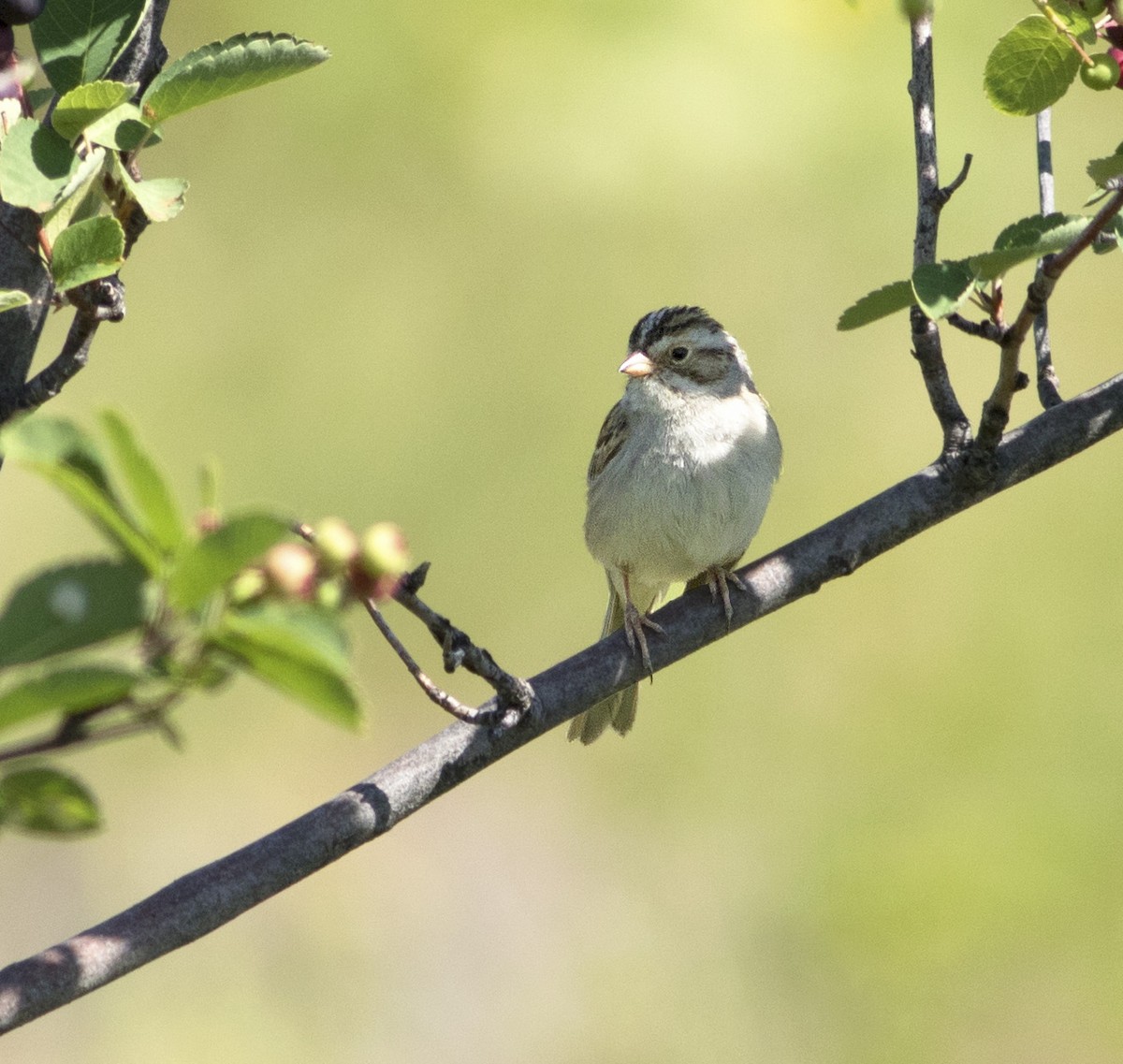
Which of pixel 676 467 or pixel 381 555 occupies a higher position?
pixel 381 555

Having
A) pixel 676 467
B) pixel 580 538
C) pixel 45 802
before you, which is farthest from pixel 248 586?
pixel 580 538

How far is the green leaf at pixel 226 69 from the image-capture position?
1011 mm

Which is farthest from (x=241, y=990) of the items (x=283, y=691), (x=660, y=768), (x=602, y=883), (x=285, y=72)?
(x=283, y=691)

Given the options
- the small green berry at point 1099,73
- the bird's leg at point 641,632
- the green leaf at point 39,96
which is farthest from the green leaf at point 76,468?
the small green berry at point 1099,73

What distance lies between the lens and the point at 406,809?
1.37 m

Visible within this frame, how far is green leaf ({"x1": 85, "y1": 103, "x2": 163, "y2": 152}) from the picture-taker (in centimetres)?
103

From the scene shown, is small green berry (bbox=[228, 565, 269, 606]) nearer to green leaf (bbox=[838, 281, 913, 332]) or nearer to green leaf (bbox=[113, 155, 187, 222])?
green leaf (bbox=[113, 155, 187, 222])

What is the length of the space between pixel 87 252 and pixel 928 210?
86 cm

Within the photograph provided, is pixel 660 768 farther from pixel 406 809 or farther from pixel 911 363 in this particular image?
pixel 406 809

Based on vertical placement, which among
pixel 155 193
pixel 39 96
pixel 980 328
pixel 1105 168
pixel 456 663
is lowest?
pixel 456 663

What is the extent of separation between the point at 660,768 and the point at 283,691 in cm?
330

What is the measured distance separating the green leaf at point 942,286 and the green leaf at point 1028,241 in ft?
0.05

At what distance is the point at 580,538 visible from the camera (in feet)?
13.5

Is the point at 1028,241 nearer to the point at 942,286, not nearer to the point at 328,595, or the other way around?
the point at 942,286
